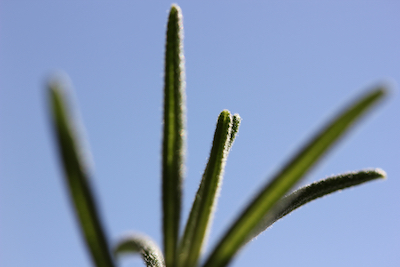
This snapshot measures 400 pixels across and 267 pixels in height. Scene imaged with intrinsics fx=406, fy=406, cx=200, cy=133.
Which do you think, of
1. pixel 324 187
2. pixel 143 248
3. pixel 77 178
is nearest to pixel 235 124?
pixel 324 187

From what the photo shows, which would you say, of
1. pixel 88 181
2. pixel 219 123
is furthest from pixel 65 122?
pixel 219 123

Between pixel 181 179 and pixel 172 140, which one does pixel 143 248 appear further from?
pixel 172 140

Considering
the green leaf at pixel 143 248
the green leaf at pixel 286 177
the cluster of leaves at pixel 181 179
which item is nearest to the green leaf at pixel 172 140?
the cluster of leaves at pixel 181 179

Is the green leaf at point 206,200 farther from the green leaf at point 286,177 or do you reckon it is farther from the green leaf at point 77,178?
the green leaf at point 77,178

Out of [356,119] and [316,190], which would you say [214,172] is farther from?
[356,119]

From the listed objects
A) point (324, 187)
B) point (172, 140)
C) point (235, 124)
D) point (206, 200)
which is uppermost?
point (235, 124)

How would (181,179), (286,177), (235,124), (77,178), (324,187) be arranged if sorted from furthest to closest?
(235,124), (324,187), (181,179), (286,177), (77,178)
